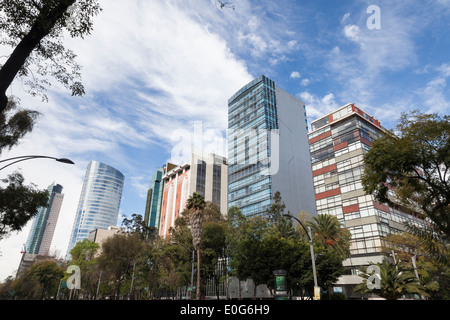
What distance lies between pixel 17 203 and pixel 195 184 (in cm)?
8409

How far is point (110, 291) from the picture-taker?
79.0 meters

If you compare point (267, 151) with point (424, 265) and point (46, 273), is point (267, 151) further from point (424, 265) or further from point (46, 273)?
point (46, 273)

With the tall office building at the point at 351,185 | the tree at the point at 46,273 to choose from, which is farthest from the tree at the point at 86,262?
the tall office building at the point at 351,185

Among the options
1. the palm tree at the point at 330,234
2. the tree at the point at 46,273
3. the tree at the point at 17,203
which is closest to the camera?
the tree at the point at 17,203

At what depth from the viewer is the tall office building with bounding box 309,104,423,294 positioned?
54219mm

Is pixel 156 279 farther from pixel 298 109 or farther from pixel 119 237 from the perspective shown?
pixel 298 109

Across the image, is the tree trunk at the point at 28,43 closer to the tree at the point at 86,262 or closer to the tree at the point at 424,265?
the tree at the point at 424,265

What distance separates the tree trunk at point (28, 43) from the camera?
307 inches

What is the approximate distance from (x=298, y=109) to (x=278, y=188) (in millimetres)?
34375

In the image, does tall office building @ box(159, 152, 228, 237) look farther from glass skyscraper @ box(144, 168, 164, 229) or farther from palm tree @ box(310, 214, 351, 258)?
palm tree @ box(310, 214, 351, 258)

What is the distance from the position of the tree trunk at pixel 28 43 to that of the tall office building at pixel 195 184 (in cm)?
9548

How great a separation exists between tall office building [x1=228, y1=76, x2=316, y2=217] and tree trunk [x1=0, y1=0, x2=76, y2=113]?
67.4 m

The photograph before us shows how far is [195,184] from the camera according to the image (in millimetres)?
104938
